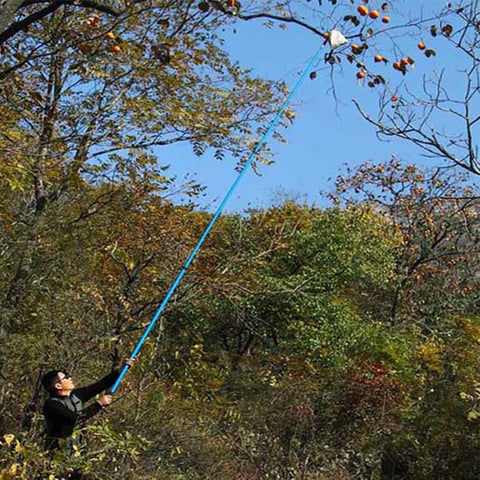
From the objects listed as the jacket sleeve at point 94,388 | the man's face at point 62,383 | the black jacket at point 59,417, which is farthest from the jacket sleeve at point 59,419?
the jacket sleeve at point 94,388

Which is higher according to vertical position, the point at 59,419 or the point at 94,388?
the point at 94,388

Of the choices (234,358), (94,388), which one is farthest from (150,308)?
(234,358)

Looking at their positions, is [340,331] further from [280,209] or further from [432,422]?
[280,209]

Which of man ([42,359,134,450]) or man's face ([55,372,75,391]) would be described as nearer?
man ([42,359,134,450])

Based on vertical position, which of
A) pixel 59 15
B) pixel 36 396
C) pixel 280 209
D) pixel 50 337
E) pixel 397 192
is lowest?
pixel 36 396

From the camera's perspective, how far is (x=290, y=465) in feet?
21.6

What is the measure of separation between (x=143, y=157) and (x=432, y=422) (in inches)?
170

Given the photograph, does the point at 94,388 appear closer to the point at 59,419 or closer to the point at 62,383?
the point at 62,383

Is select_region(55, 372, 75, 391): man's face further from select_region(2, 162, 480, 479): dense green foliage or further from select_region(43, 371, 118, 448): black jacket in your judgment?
select_region(2, 162, 480, 479): dense green foliage

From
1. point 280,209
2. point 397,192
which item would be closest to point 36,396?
point 280,209

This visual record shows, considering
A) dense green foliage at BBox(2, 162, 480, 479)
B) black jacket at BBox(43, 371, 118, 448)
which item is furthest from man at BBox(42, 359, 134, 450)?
dense green foliage at BBox(2, 162, 480, 479)

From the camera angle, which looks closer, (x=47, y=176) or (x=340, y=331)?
(x=47, y=176)

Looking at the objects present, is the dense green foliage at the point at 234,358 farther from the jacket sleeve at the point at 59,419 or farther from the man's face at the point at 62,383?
the man's face at the point at 62,383

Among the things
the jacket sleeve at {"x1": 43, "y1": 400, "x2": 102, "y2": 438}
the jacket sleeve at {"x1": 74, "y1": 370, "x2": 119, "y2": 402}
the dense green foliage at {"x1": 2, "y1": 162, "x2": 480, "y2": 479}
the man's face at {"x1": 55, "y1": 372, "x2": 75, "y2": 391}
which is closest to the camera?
the jacket sleeve at {"x1": 43, "y1": 400, "x2": 102, "y2": 438}
